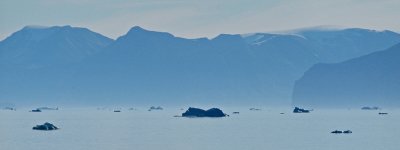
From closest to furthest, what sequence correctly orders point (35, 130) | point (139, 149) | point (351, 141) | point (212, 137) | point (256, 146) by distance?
point (139, 149), point (256, 146), point (351, 141), point (212, 137), point (35, 130)

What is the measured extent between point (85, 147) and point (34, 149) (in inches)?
281

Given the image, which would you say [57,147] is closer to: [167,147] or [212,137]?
[167,147]

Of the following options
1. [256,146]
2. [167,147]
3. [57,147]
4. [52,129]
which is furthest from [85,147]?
[52,129]

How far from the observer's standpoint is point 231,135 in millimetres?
152375

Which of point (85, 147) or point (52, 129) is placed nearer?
point (85, 147)

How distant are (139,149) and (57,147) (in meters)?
13.2

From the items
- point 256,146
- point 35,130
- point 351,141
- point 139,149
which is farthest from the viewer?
point 35,130

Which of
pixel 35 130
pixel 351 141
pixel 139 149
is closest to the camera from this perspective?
pixel 139 149

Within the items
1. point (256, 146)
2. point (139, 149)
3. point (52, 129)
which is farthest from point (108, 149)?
point (52, 129)

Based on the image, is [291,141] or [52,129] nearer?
[291,141]

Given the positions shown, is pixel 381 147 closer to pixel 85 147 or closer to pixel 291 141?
pixel 291 141

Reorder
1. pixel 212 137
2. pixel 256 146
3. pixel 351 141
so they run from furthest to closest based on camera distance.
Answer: pixel 212 137, pixel 351 141, pixel 256 146

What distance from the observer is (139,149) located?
116438 mm

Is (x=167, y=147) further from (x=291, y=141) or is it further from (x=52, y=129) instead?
(x=52, y=129)
